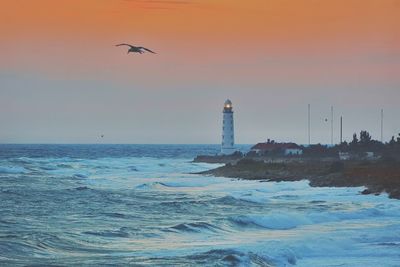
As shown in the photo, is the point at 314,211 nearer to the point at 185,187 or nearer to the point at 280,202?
the point at 280,202

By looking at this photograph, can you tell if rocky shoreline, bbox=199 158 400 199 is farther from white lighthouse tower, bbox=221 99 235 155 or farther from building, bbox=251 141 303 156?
building, bbox=251 141 303 156

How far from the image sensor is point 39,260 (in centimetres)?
1852

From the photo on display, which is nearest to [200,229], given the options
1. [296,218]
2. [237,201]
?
[296,218]

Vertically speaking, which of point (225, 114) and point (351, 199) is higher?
point (225, 114)

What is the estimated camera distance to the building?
9369 centimetres

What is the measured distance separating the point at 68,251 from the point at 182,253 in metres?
2.78

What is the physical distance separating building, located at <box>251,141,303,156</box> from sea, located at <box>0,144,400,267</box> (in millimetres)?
49761

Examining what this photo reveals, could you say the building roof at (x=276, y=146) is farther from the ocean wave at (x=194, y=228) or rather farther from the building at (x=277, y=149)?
the ocean wave at (x=194, y=228)

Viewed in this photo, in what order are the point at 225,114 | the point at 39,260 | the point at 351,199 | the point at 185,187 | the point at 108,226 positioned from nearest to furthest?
the point at 39,260 < the point at 108,226 < the point at 351,199 < the point at 185,187 < the point at 225,114

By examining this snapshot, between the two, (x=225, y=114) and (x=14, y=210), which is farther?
(x=225, y=114)

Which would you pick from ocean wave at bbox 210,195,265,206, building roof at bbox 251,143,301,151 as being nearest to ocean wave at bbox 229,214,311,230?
ocean wave at bbox 210,195,265,206

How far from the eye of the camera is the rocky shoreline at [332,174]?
136 ft

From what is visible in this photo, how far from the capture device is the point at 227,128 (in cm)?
8969

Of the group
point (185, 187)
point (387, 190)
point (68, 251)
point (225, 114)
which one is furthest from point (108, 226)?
point (225, 114)
